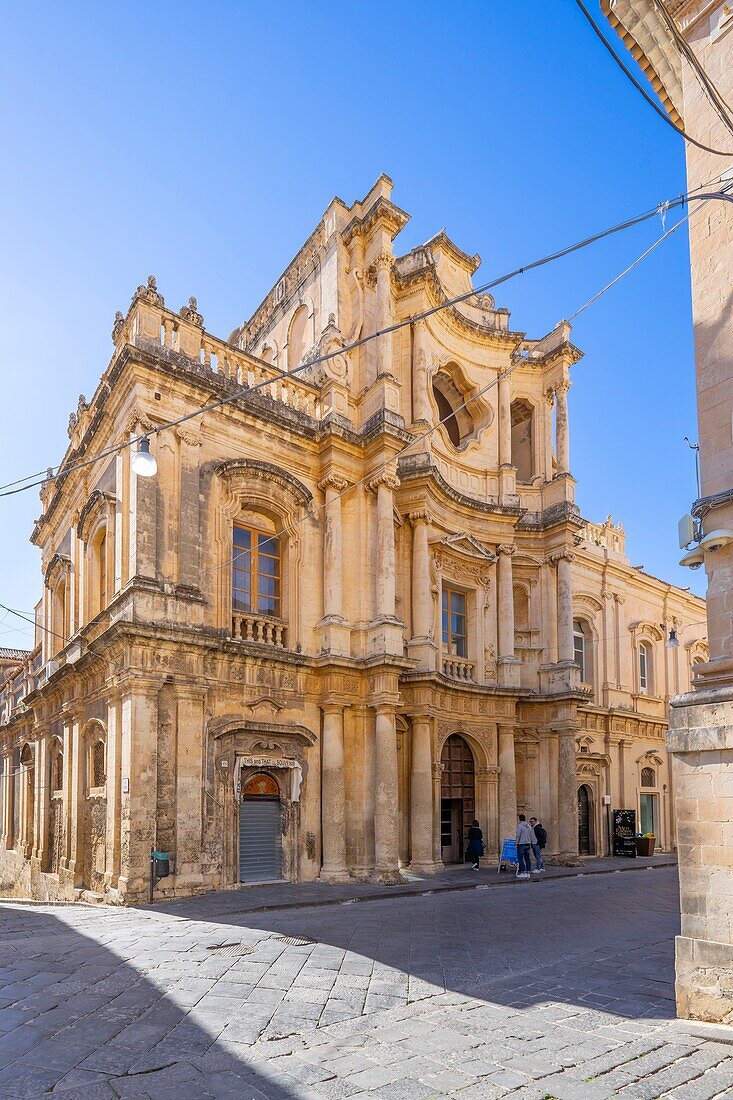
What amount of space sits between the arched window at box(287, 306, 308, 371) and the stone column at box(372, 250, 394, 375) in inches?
106

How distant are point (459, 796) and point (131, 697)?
32.6ft

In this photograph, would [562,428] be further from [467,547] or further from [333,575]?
[333,575]

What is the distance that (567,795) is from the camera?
73.2ft

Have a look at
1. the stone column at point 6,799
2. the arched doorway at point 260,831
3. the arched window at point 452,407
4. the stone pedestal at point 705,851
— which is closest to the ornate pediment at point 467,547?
the arched window at point 452,407

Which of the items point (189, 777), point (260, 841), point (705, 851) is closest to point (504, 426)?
point (260, 841)

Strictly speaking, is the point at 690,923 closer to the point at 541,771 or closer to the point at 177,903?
the point at 177,903

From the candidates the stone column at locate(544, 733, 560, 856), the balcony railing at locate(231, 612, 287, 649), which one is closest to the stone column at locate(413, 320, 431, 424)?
the balcony railing at locate(231, 612, 287, 649)

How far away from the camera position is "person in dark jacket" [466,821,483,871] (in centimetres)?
1986

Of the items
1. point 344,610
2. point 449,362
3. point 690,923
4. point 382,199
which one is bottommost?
point 690,923

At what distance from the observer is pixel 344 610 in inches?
707

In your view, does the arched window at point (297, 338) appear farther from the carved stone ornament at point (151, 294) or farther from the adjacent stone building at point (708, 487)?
the adjacent stone building at point (708, 487)

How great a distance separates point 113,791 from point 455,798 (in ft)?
30.9

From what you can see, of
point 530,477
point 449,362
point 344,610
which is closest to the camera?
point 344,610


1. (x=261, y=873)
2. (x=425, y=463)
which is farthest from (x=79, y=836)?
(x=425, y=463)
